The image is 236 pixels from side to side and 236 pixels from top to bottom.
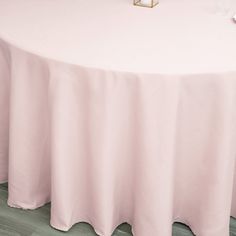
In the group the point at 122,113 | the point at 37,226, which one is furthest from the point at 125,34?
the point at 37,226

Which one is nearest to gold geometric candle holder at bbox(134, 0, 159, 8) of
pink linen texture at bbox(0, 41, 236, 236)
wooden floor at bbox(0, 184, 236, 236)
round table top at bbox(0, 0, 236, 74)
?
round table top at bbox(0, 0, 236, 74)

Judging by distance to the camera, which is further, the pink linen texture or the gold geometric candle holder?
the gold geometric candle holder

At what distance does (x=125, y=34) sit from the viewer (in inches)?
57.5

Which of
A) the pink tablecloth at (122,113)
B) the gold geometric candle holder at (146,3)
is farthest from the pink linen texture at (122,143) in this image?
the gold geometric candle holder at (146,3)

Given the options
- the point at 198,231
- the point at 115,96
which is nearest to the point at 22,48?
the point at 115,96

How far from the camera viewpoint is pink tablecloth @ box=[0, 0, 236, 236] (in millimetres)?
1255

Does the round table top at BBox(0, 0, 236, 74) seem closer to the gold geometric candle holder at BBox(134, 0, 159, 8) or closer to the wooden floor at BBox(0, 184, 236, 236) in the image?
the gold geometric candle holder at BBox(134, 0, 159, 8)

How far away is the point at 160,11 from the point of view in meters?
1.69

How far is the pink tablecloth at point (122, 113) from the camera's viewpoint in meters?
1.25

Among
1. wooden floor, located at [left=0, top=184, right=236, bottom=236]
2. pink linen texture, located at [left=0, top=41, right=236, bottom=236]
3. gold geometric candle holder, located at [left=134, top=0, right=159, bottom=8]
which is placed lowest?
wooden floor, located at [left=0, top=184, right=236, bottom=236]

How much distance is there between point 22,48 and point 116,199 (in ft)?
1.97

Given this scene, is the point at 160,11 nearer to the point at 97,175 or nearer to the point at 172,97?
the point at 172,97

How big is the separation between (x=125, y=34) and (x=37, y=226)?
2.62ft

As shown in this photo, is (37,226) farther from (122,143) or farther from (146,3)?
(146,3)
